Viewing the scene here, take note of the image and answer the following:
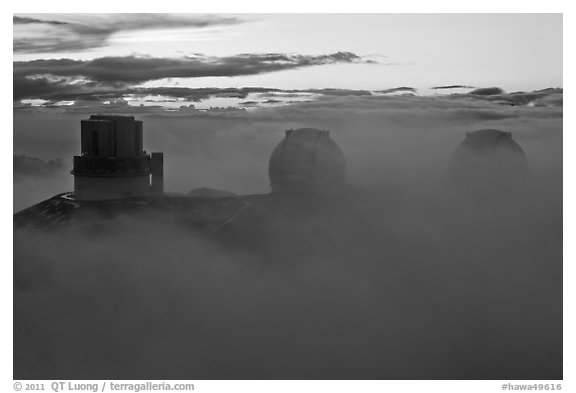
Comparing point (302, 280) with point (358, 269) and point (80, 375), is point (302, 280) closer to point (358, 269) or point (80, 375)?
point (358, 269)

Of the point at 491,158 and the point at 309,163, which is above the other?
the point at 491,158

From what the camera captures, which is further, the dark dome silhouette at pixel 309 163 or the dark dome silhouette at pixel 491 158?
the dark dome silhouette at pixel 491 158

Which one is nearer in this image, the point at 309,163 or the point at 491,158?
the point at 309,163

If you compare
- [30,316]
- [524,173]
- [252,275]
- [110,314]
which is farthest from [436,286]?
[30,316]
